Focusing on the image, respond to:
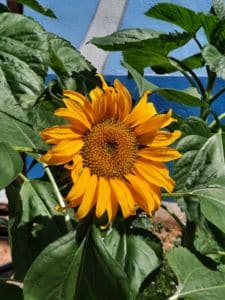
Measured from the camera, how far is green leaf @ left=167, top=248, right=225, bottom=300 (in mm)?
857

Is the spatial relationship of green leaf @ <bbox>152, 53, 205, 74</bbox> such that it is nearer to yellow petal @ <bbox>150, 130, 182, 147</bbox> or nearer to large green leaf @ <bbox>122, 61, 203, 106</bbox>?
large green leaf @ <bbox>122, 61, 203, 106</bbox>

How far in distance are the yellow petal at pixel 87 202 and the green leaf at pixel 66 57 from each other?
9.6 inches

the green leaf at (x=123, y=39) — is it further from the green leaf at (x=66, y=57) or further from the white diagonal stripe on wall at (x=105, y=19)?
the white diagonal stripe on wall at (x=105, y=19)

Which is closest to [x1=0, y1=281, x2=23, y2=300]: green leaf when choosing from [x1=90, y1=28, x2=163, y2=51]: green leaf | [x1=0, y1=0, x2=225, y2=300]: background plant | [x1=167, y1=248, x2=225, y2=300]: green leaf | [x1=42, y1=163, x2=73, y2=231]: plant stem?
[x1=0, y1=0, x2=225, y2=300]: background plant

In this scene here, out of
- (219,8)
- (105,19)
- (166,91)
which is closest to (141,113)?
(166,91)

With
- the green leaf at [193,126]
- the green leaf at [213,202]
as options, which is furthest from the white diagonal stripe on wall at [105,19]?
the green leaf at [213,202]

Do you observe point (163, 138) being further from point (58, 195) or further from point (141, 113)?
point (58, 195)

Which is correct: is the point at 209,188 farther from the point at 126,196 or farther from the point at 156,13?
the point at 156,13

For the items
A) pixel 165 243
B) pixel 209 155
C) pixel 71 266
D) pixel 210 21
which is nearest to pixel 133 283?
pixel 71 266

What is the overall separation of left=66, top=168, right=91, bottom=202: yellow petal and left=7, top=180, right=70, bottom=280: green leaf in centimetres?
16

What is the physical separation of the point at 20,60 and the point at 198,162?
0.94 ft

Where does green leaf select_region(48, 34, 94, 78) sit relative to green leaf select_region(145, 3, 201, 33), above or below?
below

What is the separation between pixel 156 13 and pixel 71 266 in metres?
0.46

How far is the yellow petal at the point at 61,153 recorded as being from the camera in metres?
0.64
